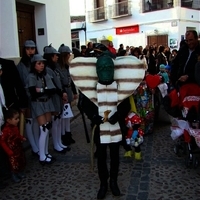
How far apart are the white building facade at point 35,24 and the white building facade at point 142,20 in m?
12.0

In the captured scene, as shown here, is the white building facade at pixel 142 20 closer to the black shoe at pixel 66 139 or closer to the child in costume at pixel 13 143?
the black shoe at pixel 66 139

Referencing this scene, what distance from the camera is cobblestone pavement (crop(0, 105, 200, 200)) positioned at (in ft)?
10.2

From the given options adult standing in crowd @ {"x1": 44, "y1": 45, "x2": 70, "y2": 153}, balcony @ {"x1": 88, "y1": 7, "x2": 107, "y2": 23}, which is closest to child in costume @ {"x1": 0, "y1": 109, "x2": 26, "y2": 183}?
adult standing in crowd @ {"x1": 44, "y1": 45, "x2": 70, "y2": 153}

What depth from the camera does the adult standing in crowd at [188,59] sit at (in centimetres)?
365

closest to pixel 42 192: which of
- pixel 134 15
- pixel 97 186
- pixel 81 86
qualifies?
pixel 97 186

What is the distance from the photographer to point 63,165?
3.96 meters

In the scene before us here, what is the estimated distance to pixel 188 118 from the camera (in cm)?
346

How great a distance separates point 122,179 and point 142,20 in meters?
19.5

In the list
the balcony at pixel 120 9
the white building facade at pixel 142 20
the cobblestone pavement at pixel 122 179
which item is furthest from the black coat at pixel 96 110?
A: the balcony at pixel 120 9

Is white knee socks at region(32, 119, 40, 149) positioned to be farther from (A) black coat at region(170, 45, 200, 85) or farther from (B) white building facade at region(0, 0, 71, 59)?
(A) black coat at region(170, 45, 200, 85)

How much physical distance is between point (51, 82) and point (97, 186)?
1.53 metres

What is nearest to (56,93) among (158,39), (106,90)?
(106,90)

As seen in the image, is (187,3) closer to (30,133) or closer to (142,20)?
(142,20)

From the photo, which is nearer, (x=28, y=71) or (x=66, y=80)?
(x=28, y=71)
